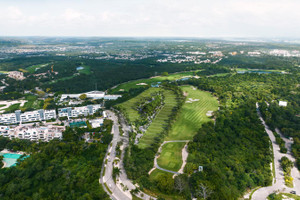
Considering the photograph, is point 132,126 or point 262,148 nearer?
point 262,148

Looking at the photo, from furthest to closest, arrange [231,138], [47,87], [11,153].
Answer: [47,87]
[231,138]
[11,153]

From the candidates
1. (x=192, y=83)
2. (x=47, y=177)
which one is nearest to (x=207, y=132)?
(x=47, y=177)

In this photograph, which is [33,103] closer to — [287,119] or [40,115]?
[40,115]

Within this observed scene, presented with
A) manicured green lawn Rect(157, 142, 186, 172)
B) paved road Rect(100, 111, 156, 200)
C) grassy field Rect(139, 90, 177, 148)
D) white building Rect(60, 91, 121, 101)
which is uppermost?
white building Rect(60, 91, 121, 101)

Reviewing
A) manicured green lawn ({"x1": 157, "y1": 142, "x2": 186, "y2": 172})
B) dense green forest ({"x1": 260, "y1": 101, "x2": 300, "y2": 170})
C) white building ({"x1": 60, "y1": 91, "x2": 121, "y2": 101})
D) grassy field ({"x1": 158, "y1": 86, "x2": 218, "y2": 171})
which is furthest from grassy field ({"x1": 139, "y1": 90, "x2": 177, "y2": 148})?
dense green forest ({"x1": 260, "y1": 101, "x2": 300, "y2": 170})

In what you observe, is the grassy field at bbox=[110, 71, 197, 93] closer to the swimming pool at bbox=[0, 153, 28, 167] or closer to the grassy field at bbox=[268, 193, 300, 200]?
the swimming pool at bbox=[0, 153, 28, 167]

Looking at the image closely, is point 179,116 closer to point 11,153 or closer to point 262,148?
point 262,148
